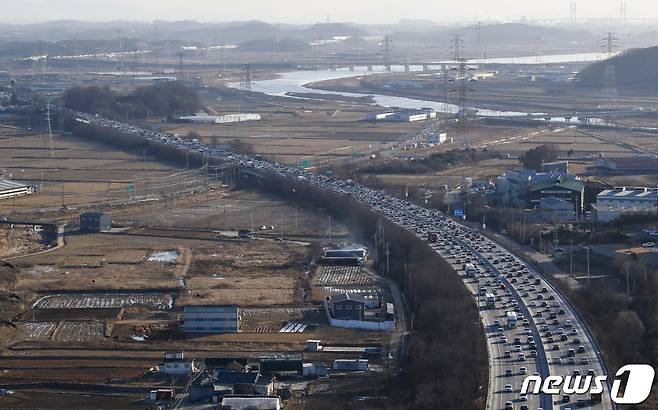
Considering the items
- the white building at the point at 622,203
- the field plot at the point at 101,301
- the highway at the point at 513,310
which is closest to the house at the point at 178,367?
the field plot at the point at 101,301

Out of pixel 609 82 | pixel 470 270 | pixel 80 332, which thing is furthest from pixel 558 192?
pixel 609 82

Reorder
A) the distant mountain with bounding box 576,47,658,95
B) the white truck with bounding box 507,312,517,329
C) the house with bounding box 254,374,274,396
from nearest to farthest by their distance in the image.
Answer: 1. the house with bounding box 254,374,274,396
2. the white truck with bounding box 507,312,517,329
3. the distant mountain with bounding box 576,47,658,95

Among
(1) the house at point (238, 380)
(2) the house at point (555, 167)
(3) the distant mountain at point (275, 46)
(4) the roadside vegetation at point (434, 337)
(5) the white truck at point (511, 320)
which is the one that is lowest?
(1) the house at point (238, 380)

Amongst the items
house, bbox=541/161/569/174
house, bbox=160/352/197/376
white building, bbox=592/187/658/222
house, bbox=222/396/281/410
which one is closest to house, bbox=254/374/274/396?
house, bbox=222/396/281/410

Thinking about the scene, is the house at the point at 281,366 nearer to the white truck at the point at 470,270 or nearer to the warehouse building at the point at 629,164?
the white truck at the point at 470,270

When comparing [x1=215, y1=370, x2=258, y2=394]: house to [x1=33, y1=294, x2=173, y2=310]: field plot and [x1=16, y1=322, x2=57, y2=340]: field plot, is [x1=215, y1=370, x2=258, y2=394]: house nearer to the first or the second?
[x1=16, y1=322, x2=57, y2=340]: field plot

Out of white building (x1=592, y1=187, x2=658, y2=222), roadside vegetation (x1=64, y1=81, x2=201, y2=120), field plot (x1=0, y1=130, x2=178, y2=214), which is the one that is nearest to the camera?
white building (x1=592, y1=187, x2=658, y2=222)

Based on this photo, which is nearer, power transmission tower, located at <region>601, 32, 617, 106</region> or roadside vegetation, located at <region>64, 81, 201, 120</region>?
roadside vegetation, located at <region>64, 81, 201, 120</region>
